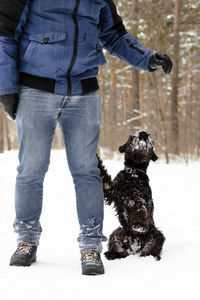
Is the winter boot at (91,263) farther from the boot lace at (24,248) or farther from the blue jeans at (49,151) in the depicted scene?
the boot lace at (24,248)

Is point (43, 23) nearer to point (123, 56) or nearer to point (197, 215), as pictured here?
point (123, 56)

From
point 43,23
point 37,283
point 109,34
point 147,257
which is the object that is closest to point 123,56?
point 109,34

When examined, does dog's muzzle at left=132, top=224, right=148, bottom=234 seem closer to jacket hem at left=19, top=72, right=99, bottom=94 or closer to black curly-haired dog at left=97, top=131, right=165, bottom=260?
black curly-haired dog at left=97, top=131, right=165, bottom=260

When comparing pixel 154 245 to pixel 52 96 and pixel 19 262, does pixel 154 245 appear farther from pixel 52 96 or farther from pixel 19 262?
pixel 52 96

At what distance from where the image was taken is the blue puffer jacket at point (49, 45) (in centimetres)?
248

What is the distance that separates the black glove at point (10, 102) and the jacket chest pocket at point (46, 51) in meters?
0.27

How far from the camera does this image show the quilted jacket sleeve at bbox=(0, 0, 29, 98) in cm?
245

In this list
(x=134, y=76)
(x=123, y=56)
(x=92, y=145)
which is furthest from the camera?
(x=134, y=76)

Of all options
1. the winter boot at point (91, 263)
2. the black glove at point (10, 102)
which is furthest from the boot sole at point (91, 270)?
the black glove at point (10, 102)

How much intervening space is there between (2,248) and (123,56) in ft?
6.45

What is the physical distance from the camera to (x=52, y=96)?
2570mm

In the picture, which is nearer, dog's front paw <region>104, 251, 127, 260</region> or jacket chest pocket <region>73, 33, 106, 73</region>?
jacket chest pocket <region>73, 33, 106, 73</region>

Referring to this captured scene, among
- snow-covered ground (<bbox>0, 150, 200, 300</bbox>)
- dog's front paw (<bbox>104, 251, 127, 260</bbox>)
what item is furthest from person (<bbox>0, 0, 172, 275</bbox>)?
dog's front paw (<bbox>104, 251, 127, 260</bbox>)

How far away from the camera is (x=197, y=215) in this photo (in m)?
4.38
